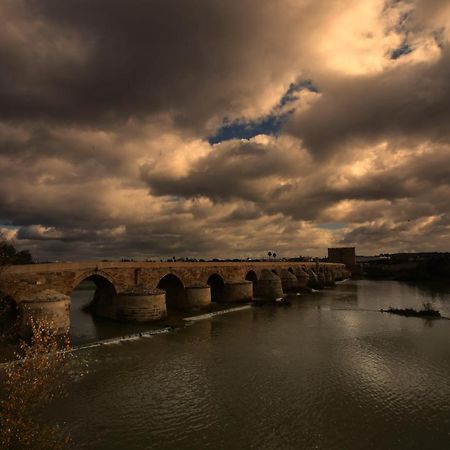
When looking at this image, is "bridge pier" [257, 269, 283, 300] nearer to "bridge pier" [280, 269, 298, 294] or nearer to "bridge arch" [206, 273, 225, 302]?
"bridge arch" [206, 273, 225, 302]

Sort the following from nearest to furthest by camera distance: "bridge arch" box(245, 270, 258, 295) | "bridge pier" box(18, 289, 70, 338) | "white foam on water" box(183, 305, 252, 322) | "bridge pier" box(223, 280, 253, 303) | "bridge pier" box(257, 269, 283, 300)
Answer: "bridge pier" box(18, 289, 70, 338), "white foam on water" box(183, 305, 252, 322), "bridge pier" box(223, 280, 253, 303), "bridge pier" box(257, 269, 283, 300), "bridge arch" box(245, 270, 258, 295)

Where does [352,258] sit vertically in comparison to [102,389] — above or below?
above

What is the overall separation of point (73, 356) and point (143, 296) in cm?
892

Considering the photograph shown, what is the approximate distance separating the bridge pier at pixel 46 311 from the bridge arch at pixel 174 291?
14.2m

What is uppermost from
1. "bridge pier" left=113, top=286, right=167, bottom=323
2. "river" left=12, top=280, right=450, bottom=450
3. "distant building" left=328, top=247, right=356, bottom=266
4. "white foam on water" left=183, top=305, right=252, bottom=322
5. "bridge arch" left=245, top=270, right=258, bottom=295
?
"distant building" left=328, top=247, right=356, bottom=266

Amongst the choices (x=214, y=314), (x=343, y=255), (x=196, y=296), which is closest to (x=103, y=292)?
(x=196, y=296)

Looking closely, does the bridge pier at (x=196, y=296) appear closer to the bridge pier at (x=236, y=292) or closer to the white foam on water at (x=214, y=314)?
the white foam on water at (x=214, y=314)

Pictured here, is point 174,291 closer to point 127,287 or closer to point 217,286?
point 127,287

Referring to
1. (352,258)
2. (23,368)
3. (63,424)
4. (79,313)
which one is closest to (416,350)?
(63,424)

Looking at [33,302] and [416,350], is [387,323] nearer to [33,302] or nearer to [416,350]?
[416,350]

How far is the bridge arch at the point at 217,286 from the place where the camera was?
4447cm

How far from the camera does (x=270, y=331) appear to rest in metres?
27.0

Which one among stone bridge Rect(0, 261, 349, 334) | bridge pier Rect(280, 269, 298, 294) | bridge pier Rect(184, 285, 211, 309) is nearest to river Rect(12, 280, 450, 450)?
stone bridge Rect(0, 261, 349, 334)

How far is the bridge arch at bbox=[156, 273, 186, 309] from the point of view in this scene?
3669 cm
